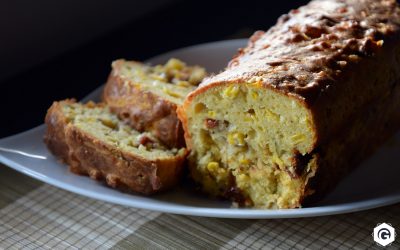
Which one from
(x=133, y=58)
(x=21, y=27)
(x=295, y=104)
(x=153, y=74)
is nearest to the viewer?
(x=295, y=104)

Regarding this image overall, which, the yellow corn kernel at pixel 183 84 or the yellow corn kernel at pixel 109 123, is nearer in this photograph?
the yellow corn kernel at pixel 109 123

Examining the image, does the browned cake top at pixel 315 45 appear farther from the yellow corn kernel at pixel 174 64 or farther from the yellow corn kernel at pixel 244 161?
the yellow corn kernel at pixel 174 64

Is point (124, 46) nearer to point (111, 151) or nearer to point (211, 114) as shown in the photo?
point (111, 151)

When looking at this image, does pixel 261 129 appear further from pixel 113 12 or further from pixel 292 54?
pixel 113 12


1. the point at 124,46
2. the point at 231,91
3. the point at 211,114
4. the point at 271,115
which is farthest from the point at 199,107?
the point at 124,46

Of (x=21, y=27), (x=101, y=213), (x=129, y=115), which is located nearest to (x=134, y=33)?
(x=21, y=27)

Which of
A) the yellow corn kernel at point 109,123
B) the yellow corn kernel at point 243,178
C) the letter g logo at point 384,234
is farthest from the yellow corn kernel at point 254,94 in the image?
the yellow corn kernel at point 109,123

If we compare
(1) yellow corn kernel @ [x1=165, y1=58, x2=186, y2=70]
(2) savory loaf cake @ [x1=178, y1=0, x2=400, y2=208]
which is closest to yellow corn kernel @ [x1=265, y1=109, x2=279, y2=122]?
(2) savory loaf cake @ [x1=178, y1=0, x2=400, y2=208]
